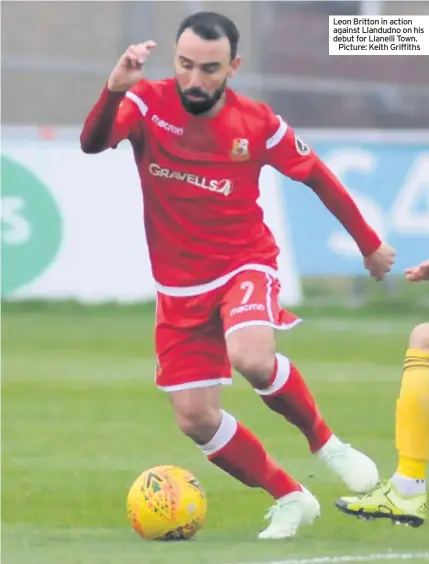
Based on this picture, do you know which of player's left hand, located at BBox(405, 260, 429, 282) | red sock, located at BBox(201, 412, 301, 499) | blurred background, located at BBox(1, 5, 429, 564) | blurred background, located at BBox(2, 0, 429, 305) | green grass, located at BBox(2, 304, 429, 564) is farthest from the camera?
blurred background, located at BBox(2, 0, 429, 305)

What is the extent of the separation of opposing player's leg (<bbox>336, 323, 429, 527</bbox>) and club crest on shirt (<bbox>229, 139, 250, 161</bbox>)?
1046 mm

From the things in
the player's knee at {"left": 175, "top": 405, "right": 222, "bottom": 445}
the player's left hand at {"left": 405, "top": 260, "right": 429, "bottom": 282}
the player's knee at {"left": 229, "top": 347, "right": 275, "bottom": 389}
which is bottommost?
the player's knee at {"left": 175, "top": 405, "right": 222, "bottom": 445}

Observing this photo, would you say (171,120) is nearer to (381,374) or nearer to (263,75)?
(381,374)

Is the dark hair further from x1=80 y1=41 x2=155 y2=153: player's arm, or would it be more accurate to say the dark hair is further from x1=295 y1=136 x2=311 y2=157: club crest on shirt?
x1=295 y1=136 x2=311 y2=157: club crest on shirt

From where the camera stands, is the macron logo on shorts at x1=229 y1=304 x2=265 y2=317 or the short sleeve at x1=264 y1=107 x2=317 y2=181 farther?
the short sleeve at x1=264 y1=107 x2=317 y2=181

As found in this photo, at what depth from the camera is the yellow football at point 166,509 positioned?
6434 millimetres

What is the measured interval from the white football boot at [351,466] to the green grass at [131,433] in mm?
212

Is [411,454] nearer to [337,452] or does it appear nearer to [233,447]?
[337,452]

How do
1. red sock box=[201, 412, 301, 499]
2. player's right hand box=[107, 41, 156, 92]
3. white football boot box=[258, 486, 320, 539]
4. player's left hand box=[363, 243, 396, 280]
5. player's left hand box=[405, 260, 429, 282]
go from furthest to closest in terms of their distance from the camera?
player's left hand box=[363, 243, 396, 280] → red sock box=[201, 412, 301, 499] → white football boot box=[258, 486, 320, 539] → player's left hand box=[405, 260, 429, 282] → player's right hand box=[107, 41, 156, 92]

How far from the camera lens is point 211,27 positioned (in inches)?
257

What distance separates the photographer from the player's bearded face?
649 cm

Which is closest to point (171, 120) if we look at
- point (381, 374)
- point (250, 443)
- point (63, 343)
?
point (250, 443)

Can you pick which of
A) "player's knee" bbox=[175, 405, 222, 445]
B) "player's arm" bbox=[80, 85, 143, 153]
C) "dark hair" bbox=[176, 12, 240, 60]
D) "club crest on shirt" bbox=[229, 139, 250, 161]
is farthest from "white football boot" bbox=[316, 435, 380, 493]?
"dark hair" bbox=[176, 12, 240, 60]

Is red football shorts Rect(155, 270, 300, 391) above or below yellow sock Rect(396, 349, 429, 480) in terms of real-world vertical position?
above
